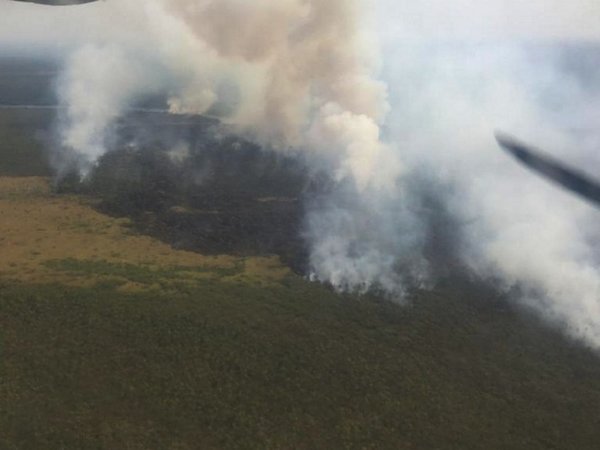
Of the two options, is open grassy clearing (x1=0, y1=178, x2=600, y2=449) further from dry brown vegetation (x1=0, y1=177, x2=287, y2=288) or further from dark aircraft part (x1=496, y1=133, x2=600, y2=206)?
dark aircraft part (x1=496, y1=133, x2=600, y2=206)

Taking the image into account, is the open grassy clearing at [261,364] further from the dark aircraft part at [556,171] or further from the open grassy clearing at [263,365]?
the dark aircraft part at [556,171]

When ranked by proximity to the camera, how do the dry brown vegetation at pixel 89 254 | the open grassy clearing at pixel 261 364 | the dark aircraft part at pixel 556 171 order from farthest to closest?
1. the dry brown vegetation at pixel 89 254
2. the open grassy clearing at pixel 261 364
3. the dark aircraft part at pixel 556 171

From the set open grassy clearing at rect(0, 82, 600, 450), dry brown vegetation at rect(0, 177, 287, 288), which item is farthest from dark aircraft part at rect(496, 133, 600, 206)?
dry brown vegetation at rect(0, 177, 287, 288)

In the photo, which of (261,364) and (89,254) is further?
(89,254)

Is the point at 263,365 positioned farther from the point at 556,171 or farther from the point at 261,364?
the point at 556,171

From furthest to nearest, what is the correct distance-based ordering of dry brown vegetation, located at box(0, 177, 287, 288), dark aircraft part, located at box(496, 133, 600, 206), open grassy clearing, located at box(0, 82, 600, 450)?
dry brown vegetation, located at box(0, 177, 287, 288) → open grassy clearing, located at box(0, 82, 600, 450) → dark aircraft part, located at box(496, 133, 600, 206)

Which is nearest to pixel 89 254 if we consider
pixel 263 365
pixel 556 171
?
pixel 263 365

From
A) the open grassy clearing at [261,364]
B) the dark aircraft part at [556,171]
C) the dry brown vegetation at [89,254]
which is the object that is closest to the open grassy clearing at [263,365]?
the open grassy clearing at [261,364]

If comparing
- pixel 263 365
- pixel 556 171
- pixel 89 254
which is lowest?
pixel 263 365

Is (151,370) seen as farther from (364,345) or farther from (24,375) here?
(364,345)

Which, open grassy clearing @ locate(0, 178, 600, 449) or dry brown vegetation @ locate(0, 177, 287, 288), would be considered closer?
open grassy clearing @ locate(0, 178, 600, 449)
